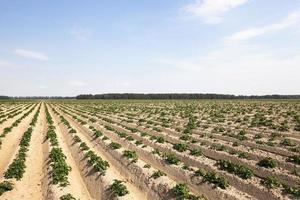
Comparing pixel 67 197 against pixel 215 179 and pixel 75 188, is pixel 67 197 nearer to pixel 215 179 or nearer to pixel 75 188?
pixel 75 188

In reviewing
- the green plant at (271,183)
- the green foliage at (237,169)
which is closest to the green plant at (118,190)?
the green foliage at (237,169)

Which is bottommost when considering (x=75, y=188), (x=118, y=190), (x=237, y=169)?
(x=75, y=188)

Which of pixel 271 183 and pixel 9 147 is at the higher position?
pixel 271 183

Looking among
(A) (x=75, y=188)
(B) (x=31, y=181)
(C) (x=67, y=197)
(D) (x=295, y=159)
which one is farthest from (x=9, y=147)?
(D) (x=295, y=159)

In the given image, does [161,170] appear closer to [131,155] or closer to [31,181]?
[131,155]

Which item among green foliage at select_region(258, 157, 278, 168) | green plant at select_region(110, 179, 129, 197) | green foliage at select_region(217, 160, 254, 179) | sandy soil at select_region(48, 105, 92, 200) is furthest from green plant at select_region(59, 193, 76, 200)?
green foliage at select_region(258, 157, 278, 168)

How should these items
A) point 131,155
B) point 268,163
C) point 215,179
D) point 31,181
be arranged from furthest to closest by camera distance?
1. point 131,155
2. point 31,181
3. point 268,163
4. point 215,179

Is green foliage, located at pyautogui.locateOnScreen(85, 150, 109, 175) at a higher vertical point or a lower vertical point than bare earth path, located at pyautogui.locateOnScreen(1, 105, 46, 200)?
higher

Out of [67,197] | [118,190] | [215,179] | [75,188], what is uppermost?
[215,179]

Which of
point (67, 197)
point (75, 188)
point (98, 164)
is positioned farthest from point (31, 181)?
point (67, 197)

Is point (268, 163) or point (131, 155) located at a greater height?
point (268, 163)

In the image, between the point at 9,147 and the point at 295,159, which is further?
the point at 9,147

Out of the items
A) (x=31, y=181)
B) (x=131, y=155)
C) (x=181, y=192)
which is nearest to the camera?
(x=181, y=192)

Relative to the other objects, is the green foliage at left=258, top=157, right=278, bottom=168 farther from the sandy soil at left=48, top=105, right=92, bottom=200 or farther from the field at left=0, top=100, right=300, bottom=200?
the sandy soil at left=48, top=105, right=92, bottom=200
